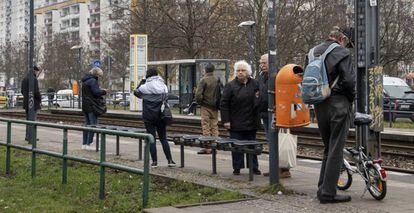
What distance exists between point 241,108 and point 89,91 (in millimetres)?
5247

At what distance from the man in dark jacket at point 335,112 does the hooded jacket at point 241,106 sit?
2.43 meters

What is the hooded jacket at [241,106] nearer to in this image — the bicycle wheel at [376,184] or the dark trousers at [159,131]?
the dark trousers at [159,131]

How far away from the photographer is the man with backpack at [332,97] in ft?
23.8

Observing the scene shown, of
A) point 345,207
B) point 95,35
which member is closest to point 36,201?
point 345,207

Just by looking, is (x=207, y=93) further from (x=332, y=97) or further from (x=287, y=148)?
(x=332, y=97)

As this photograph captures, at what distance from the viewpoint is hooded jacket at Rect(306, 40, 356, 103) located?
7.22 meters

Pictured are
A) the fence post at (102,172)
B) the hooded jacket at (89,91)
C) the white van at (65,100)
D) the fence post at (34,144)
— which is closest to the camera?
the fence post at (102,172)

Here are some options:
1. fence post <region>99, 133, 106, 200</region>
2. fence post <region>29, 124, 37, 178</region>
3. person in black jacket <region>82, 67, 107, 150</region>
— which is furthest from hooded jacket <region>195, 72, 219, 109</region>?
fence post <region>99, 133, 106, 200</region>

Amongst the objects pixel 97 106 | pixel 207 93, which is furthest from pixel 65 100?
pixel 207 93

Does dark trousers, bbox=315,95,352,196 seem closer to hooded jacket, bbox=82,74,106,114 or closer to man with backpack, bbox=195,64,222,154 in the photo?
man with backpack, bbox=195,64,222,154

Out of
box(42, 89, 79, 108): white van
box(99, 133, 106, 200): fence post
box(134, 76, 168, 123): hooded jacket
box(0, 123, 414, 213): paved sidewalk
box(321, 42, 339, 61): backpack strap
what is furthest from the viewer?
box(42, 89, 79, 108): white van

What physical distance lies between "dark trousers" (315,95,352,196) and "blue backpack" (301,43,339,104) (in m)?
0.16

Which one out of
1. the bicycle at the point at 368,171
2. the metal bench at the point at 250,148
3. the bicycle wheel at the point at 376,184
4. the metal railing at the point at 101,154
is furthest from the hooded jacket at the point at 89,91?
the bicycle wheel at the point at 376,184

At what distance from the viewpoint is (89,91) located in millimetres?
14141
